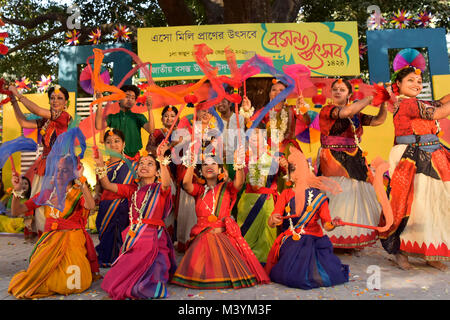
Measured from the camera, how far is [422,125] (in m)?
3.96

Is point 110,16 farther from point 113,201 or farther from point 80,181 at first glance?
point 80,181

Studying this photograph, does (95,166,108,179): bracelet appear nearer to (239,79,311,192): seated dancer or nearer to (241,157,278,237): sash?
(241,157,278,237): sash

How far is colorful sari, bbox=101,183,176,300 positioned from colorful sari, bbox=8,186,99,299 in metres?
0.25

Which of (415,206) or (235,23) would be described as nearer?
(415,206)

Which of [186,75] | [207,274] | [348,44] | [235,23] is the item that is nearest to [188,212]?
[207,274]

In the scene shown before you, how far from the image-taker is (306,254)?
3.39 m

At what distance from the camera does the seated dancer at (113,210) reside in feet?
14.0

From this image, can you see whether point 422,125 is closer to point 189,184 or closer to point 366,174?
point 366,174

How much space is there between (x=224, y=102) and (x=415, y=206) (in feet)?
7.71

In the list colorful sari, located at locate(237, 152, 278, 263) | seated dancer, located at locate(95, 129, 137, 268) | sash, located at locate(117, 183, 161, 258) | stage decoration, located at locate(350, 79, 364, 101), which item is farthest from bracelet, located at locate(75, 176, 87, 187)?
stage decoration, located at locate(350, 79, 364, 101)

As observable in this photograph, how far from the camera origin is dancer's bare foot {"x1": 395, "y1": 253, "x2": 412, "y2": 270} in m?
3.86

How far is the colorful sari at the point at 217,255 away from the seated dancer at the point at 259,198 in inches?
24.9

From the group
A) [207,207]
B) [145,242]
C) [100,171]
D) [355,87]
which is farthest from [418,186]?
[100,171]

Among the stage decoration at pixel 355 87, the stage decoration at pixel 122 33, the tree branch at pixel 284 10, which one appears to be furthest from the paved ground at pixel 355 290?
the stage decoration at pixel 122 33
